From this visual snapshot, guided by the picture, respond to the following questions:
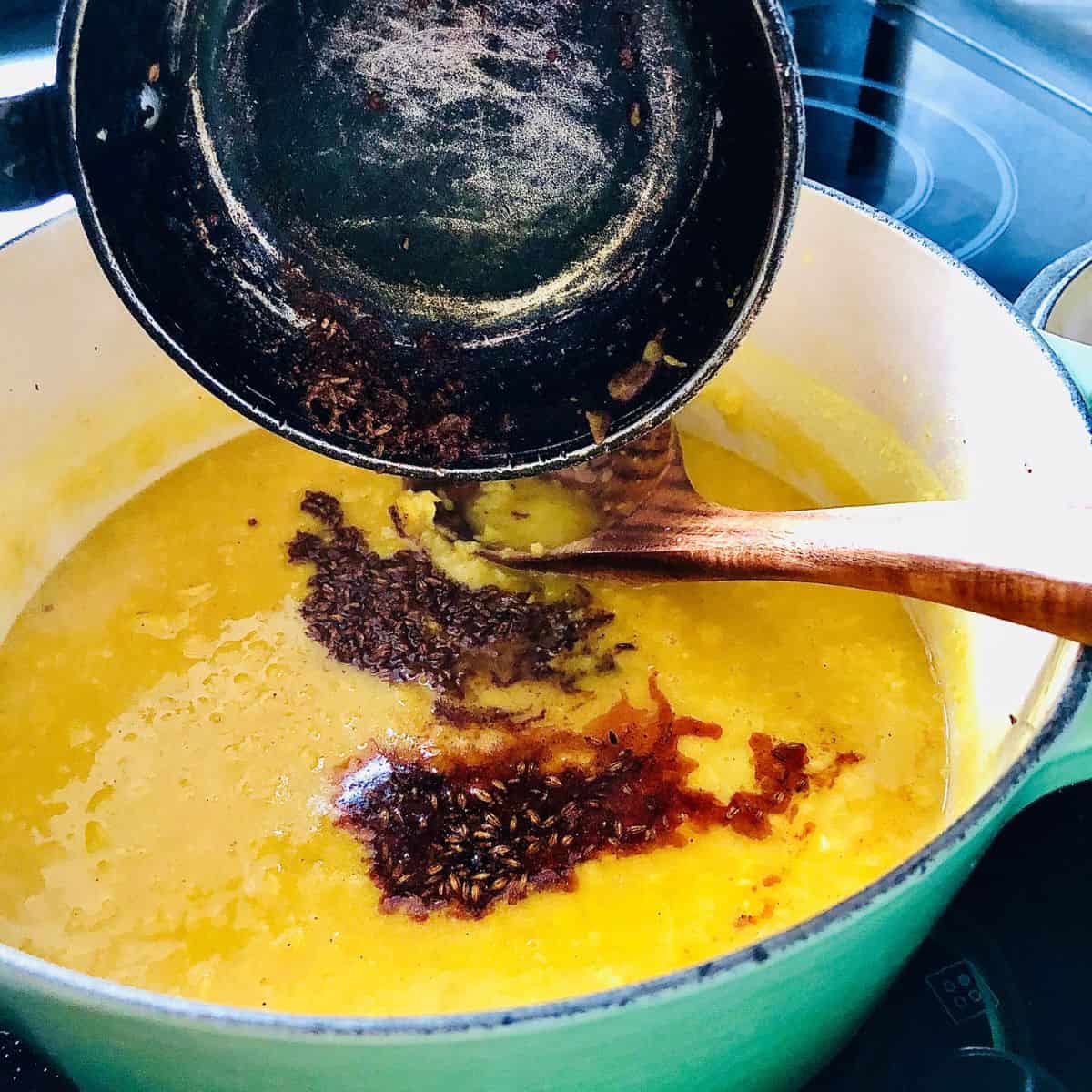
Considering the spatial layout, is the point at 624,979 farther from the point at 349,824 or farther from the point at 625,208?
the point at 625,208

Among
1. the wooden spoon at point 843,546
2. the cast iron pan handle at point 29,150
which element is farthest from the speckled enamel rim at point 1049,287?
the cast iron pan handle at point 29,150

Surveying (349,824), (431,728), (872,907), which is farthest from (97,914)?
(872,907)

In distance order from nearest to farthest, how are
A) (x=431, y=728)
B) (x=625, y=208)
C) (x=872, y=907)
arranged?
(x=872, y=907) < (x=625, y=208) < (x=431, y=728)

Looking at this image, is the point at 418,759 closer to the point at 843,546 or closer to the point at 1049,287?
the point at 843,546

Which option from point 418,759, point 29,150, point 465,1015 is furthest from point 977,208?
point 465,1015

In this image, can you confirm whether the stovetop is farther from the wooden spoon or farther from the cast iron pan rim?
the cast iron pan rim

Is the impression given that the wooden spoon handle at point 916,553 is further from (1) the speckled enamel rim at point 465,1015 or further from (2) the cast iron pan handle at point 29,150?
(2) the cast iron pan handle at point 29,150

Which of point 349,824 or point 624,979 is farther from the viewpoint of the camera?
point 349,824
